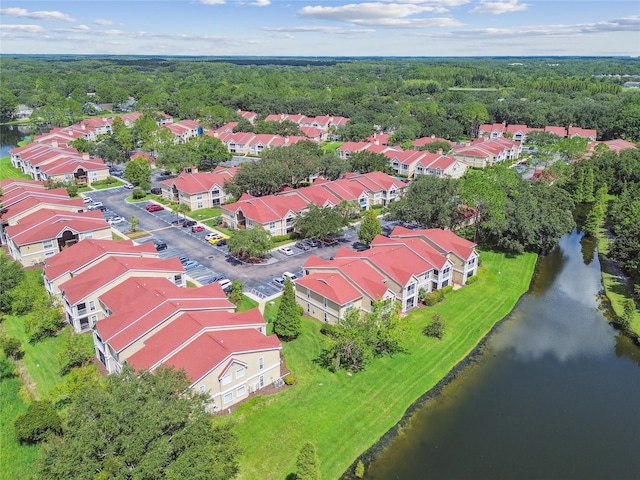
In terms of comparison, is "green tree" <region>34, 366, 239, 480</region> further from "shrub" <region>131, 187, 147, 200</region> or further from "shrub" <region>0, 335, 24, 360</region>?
"shrub" <region>131, 187, 147, 200</region>

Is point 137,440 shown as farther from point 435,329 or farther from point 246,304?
point 435,329

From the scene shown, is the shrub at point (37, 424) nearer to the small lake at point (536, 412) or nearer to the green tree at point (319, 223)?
the small lake at point (536, 412)

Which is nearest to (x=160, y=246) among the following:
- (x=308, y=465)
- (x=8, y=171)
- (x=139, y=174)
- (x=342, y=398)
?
(x=139, y=174)

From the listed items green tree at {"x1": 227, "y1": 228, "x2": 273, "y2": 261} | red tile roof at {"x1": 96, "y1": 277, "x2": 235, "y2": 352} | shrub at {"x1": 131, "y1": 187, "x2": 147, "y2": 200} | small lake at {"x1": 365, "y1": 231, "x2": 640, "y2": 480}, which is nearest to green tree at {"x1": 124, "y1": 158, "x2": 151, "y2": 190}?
shrub at {"x1": 131, "y1": 187, "x2": 147, "y2": 200}

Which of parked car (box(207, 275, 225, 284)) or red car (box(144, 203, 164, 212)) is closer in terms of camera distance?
parked car (box(207, 275, 225, 284))

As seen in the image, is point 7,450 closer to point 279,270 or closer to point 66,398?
point 66,398

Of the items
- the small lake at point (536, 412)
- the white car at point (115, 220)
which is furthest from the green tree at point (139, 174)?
the small lake at point (536, 412)

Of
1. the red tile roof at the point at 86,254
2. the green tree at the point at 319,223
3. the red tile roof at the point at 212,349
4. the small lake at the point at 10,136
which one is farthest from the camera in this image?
the small lake at the point at 10,136
